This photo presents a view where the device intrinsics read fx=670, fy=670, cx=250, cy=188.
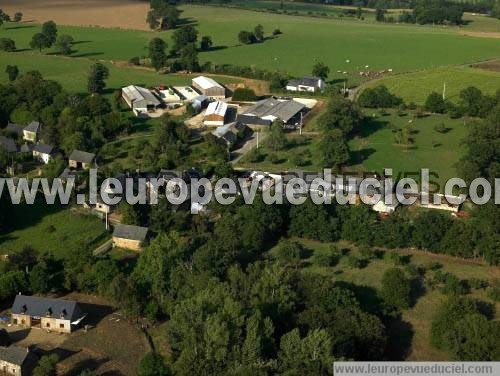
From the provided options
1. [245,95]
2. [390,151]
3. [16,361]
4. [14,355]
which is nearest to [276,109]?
[245,95]

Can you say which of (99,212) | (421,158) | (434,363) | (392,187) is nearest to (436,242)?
(392,187)

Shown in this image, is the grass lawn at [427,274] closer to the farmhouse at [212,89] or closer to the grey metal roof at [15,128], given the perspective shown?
the grey metal roof at [15,128]

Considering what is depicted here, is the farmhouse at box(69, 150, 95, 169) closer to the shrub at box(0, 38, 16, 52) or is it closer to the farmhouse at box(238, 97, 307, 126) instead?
the farmhouse at box(238, 97, 307, 126)

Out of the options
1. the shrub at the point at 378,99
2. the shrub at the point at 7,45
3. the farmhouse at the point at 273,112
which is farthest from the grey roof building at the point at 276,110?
the shrub at the point at 7,45

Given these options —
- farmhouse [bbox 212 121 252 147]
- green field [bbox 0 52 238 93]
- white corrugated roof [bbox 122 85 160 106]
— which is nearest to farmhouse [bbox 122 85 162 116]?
white corrugated roof [bbox 122 85 160 106]

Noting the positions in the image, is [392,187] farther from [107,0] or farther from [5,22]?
[107,0]

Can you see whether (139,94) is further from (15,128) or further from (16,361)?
(16,361)
